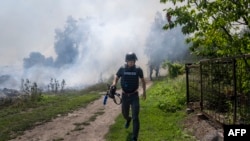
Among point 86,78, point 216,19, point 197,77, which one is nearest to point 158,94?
point 197,77

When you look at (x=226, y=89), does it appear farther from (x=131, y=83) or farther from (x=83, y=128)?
(x=83, y=128)

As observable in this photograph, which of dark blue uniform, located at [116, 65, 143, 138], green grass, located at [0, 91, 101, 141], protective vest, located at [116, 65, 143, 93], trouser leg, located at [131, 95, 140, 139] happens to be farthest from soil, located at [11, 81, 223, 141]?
protective vest, located at [116, 65, 143, 93]

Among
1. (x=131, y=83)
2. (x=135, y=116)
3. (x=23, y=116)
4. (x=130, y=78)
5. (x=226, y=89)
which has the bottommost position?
(x=23, y=116)

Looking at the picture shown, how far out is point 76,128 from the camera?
1162 centimetres

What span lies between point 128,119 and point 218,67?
111 inches

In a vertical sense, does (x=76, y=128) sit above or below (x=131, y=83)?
below

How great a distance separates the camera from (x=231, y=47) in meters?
10.9

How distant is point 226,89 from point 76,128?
4.97 meters

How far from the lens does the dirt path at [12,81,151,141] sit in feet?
34.2

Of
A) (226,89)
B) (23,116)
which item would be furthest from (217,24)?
(23,116)

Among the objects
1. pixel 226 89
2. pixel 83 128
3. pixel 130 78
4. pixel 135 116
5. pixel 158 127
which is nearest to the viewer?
pixel 226 89

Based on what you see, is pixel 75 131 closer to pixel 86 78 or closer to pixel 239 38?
pixel 239 38

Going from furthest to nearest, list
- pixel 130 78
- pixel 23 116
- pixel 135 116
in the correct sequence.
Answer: pixel 23 116 → pixel 130 78 → pixel 135 116

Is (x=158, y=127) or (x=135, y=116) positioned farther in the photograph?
(x=158, y=127)
